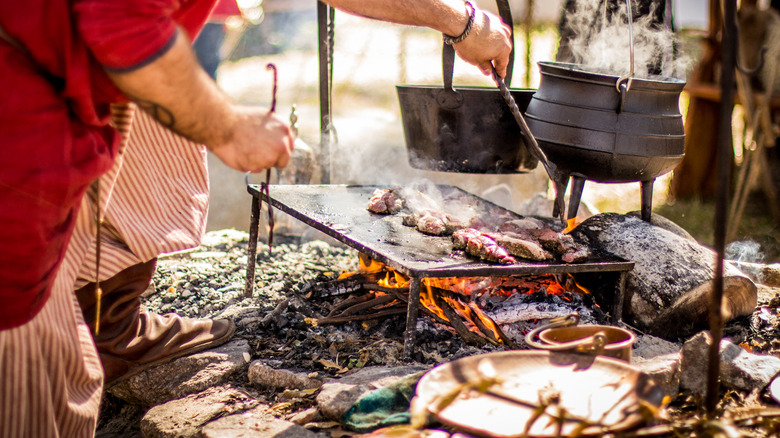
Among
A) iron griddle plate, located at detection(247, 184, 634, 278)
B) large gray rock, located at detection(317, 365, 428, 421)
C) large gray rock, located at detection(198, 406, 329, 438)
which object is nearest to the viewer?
large gray rock, located at detection(198, 406, 329, 438)

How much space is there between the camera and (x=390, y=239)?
3.46 m

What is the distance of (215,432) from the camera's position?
8.84 ft

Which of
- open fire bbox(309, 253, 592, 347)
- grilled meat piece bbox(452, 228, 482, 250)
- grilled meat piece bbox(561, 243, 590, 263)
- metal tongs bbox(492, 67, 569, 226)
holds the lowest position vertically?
open fire bbox(309, 253, 592, 347)

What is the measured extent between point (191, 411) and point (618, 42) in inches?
159

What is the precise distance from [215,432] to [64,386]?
637 mm

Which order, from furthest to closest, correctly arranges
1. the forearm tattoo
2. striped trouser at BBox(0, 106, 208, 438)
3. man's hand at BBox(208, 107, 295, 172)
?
striped trouser at BBox(0, 106, 208, 438), man's hand at BBox(208, 107, 295, 172), the forearm tattoo

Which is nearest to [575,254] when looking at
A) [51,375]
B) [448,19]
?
[448,19]

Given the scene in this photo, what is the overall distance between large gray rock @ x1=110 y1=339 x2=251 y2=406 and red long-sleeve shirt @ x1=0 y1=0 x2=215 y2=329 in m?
1.29

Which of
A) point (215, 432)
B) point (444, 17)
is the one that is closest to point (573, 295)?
point (444, 17)

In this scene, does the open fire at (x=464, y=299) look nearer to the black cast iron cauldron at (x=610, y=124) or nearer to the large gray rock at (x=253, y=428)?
the black cast iron cauldron at (x=610, y=124)

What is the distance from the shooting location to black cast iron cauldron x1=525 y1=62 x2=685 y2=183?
12.6 ft

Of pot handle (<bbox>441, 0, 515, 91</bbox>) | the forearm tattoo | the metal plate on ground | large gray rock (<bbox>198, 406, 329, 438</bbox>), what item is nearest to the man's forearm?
the forearm tattoo

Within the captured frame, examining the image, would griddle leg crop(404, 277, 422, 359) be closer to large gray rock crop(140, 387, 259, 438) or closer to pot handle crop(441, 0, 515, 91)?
large gray rock crop(140, 387, 259, 438)

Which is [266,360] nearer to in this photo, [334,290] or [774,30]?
[334,290]
